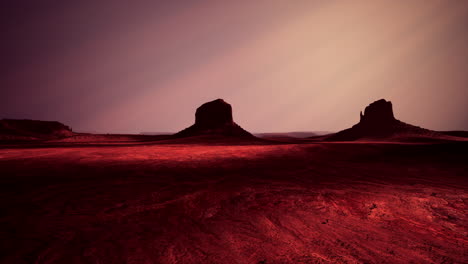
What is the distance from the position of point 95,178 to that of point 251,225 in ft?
19.4

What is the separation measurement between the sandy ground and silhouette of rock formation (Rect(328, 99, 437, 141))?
45.2 meters

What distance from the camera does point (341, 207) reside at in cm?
451

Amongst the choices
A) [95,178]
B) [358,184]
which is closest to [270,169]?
[358,184]

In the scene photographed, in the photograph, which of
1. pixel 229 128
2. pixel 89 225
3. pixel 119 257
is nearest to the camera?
pixel 119 257

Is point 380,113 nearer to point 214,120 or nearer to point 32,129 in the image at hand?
point 214,120

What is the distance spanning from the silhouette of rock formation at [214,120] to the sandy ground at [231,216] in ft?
102

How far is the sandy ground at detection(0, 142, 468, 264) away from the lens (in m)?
2.76

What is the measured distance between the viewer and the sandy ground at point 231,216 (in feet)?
9.05

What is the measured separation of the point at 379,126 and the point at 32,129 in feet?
276

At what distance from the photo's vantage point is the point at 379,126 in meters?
48.5

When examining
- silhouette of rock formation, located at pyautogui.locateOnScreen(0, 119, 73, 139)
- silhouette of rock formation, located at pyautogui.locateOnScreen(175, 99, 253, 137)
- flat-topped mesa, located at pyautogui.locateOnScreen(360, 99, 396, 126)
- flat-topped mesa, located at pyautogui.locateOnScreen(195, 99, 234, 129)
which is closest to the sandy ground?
silhouette of rock formation, located at pyautogui.locateOnScreen(175, 99, 253, 137)

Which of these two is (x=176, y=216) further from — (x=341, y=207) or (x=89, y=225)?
(x=341, y=207)

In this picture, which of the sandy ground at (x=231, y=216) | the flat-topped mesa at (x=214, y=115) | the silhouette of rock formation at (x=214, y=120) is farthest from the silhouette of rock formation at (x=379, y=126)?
the sandy ground at (x=231, y=216)

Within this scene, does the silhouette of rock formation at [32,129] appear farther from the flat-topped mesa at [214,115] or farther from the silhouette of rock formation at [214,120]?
the flat-topped mesa at [214,115]
